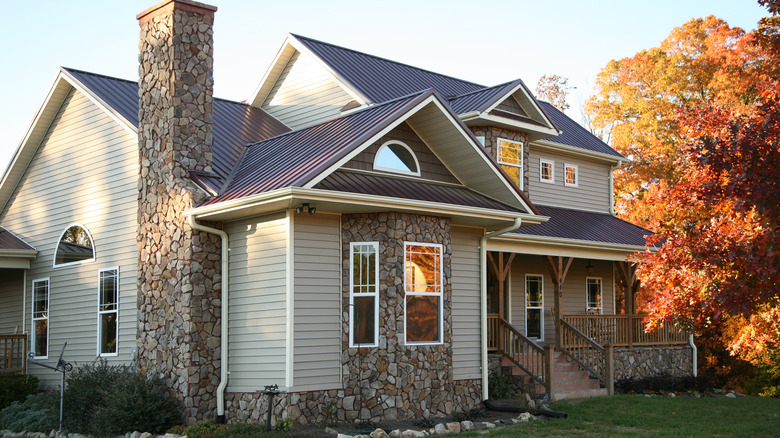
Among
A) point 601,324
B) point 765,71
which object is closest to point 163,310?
point 601,324

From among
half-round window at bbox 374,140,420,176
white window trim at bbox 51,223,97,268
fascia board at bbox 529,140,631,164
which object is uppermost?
fascia board at bbox 529,140,631,164

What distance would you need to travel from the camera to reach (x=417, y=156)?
48.5ft

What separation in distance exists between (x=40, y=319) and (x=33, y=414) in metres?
3.66

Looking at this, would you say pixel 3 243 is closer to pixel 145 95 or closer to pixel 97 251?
pixel 97 251

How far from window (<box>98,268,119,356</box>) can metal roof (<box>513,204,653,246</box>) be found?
28.0 ft

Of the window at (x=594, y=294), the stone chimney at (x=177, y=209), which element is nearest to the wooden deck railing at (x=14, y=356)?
the stone chimney at (x=177, y=209)

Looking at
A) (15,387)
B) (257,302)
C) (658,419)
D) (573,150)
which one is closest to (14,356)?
(15,387)

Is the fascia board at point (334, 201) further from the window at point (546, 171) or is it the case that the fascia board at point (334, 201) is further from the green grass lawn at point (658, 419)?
the window at point (546, 171)

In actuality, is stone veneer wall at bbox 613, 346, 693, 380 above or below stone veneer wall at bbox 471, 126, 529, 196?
below

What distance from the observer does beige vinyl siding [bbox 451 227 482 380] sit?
15.0 meters

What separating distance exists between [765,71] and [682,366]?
1164 cm

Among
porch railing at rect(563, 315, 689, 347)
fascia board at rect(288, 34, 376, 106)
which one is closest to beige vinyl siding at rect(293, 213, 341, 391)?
fascia board at rect(288, 34, 376, 106)

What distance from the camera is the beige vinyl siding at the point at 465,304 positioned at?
1502 centimetres

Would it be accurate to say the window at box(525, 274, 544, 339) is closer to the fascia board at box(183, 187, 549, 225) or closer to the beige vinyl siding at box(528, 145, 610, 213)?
the beige vinyl siding at box(528, 145, 610, 213)
